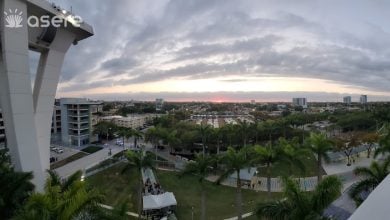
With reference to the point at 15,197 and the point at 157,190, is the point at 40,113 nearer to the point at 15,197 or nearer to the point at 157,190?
the point at 15,197

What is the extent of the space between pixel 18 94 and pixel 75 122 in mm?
66065

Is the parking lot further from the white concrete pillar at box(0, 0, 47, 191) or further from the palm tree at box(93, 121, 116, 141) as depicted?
the white concrete pillar at box(0, 0, 47, 191)

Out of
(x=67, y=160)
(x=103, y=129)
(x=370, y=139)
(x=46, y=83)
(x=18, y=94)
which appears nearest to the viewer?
(x=18, y=94)

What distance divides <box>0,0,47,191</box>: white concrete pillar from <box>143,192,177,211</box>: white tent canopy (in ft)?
43.6

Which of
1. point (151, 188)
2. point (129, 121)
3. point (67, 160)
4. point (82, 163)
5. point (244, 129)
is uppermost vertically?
point (244, 129)

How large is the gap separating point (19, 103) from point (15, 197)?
5.28 meters

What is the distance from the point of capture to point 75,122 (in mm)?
80000

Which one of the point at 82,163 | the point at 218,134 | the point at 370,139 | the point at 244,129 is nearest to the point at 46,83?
the point at 82,163

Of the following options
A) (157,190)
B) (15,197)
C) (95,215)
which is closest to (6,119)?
(15,197)

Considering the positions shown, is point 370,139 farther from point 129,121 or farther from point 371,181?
point 129,121

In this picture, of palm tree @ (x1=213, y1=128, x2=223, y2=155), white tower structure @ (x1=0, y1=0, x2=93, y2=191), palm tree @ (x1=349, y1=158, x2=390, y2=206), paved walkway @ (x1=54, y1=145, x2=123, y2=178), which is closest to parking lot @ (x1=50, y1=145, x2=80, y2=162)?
paved walkway @ (x1=54, y1=145, x2=123, y2=178)

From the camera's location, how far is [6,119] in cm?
1764

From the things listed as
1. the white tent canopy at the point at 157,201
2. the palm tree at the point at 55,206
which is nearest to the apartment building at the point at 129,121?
the white tent canopy at the point at 157,201

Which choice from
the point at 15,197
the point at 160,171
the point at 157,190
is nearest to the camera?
the point at 15,197
